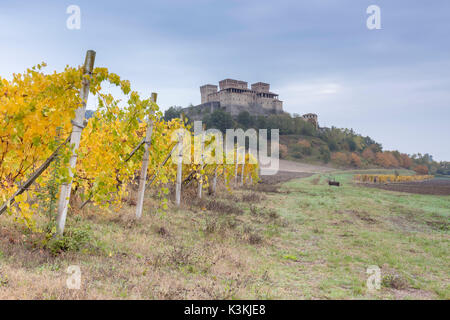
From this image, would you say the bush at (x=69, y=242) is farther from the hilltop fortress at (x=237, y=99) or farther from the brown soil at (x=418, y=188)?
the hilltop fortress at (x=237, y=99)

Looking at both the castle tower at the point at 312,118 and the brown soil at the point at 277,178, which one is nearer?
the brown soil at the point at 277,178

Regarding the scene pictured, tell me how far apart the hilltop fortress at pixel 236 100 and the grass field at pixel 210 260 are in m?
107

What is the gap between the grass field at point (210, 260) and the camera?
13.5 ft

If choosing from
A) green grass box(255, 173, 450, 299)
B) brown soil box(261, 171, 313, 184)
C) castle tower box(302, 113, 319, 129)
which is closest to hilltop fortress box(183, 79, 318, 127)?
castle tower box(302, 113, 319, 129)

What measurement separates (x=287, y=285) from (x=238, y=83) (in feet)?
406

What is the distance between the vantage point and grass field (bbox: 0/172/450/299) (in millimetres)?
4105

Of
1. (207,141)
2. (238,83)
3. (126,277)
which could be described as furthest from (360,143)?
(126,277)

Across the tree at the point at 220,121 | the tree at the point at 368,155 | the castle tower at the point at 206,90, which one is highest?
the castle tower at the point at 206,90

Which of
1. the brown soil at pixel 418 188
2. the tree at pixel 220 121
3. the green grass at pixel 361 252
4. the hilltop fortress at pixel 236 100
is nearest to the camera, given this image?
the green grass at pixel 361 252

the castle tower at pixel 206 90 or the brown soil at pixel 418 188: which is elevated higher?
the castle tower at pixel 206 90

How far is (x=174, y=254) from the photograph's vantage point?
5699 millimetres

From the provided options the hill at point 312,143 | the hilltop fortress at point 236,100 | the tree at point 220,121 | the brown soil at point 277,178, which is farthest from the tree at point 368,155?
the brown soil at point 277,178

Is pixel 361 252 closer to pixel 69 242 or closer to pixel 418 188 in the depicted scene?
pixel 69 242
